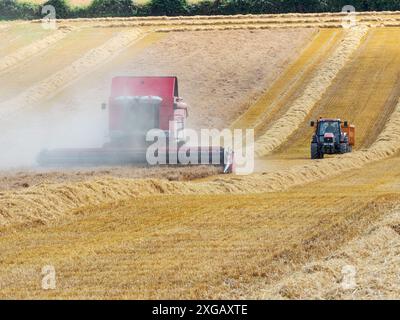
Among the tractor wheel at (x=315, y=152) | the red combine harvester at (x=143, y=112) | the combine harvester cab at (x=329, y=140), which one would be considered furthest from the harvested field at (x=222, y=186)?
the red combine harvester at (x=143, y=112)

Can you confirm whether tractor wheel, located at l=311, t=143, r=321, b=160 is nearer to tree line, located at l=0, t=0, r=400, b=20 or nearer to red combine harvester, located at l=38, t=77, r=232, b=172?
red combine harvester, located at l=38, t=77, r=232, b=172

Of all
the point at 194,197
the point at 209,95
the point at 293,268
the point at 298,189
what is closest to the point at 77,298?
the point at 293,268

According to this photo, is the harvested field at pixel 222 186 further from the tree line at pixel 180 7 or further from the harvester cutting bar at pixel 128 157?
the tree line at pixel 180 7

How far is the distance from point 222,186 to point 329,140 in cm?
1452

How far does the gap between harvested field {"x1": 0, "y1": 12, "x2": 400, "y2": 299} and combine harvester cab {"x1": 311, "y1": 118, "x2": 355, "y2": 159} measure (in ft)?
3.56

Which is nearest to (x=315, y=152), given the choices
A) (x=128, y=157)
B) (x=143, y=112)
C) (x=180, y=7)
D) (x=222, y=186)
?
(x=143, y=112)

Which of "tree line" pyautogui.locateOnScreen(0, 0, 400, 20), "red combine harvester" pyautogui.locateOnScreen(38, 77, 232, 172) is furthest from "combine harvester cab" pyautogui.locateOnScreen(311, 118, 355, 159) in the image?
"tree line" pyautogui.locateOnScreen(0, 0, 400, 20)

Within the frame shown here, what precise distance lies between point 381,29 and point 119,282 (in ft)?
203

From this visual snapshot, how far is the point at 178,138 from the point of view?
36938mm

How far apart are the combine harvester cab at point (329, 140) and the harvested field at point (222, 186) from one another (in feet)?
3.56

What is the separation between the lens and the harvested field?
13.6 meters

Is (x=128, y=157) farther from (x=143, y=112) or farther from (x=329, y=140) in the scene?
(x=329, y=140)

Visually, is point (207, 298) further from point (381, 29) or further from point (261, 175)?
point (381, 29)

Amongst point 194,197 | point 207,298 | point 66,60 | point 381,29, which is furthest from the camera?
point 381,29
